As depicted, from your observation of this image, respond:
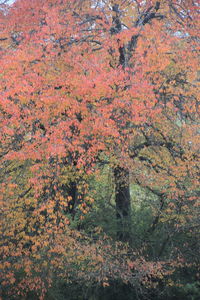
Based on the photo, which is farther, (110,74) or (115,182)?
(115,182)

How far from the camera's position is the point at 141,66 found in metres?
Result: 14.3

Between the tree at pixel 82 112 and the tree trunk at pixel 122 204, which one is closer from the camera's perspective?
the tree at pixel 82 112

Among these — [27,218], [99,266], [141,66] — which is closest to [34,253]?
[27,218]

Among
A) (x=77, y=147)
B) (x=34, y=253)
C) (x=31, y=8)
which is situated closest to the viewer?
(x=34, y=253)

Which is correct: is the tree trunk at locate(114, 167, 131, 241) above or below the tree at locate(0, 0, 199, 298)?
below

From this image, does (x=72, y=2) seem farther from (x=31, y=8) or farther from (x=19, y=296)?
(x=19, y=296)

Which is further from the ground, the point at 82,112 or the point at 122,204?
the point at 82,112

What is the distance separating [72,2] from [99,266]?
36.3ft

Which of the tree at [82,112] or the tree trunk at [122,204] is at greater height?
the tree at [82,112]

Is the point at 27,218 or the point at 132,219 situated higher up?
the point at 27,218

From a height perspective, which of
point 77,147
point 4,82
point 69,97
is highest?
point 4,82

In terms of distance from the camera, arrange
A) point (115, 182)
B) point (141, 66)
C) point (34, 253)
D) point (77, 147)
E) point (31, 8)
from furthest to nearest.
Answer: point (31, 8) → point (115, 182) → point (141, 66) → point (77, 147) → point (34, 253)

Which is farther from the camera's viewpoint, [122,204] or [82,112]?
[122,204]

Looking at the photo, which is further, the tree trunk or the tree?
the tree trunk
